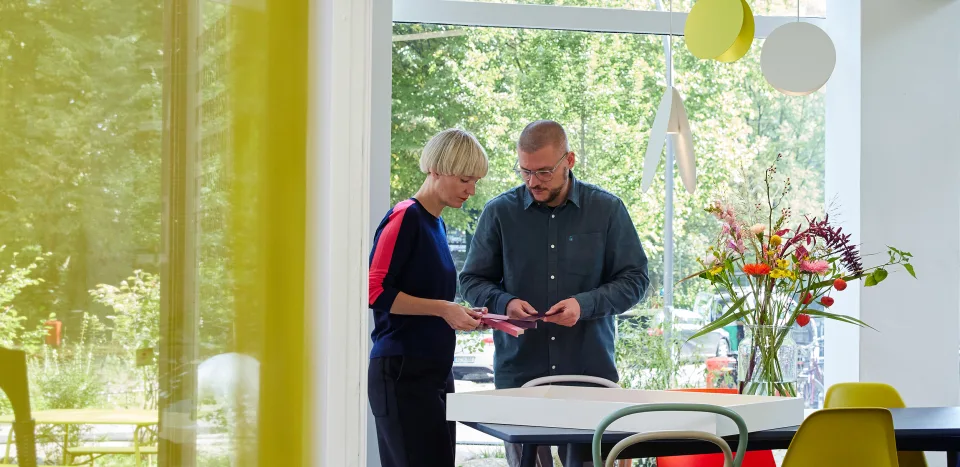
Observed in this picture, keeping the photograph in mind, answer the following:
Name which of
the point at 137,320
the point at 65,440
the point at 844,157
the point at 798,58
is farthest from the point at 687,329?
the point at 65,440

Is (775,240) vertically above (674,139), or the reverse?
(674,139)

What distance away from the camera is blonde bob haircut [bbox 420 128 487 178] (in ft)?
11.4

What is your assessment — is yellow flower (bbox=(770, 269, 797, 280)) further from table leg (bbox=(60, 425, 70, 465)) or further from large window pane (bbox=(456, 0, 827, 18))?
table leg (bbox=(60, 425, 70, 465))

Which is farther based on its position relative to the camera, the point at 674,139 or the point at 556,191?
the point at 556,191

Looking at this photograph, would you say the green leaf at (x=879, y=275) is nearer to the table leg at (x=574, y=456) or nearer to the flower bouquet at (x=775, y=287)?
the flower bouquet at (x=775, y=287)

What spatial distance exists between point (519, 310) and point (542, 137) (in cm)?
75

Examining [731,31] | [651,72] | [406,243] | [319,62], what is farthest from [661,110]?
[319,62]

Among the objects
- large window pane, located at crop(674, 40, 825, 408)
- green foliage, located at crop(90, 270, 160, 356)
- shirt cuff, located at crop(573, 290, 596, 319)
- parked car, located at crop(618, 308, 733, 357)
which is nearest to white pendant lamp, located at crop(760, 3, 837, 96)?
shirt cuff, located at crop(573, 290, 596, 319)

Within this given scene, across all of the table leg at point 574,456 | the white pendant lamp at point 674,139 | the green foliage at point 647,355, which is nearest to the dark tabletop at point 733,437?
the table leg at point 574,456

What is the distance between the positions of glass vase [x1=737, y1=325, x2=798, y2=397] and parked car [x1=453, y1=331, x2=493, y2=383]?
77.4 inches

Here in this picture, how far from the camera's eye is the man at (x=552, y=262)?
12.5ft

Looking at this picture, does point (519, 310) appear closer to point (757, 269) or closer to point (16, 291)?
point (757, 269)

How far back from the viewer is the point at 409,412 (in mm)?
3252

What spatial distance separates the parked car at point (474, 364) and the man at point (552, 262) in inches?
41.2
